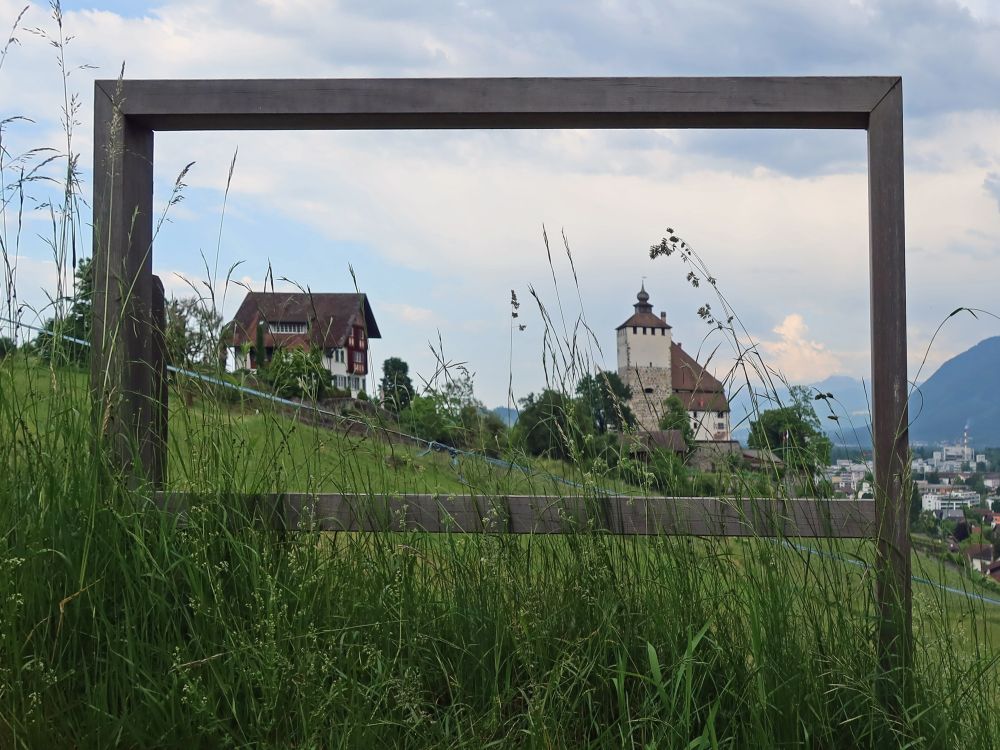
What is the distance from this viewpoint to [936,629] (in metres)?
2.39

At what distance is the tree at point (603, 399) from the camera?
2543 millimetres

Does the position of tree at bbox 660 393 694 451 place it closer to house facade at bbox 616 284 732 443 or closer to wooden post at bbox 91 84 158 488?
house facade at bbox 616 284 732 443

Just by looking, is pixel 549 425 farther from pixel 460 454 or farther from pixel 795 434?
pixel 795 434

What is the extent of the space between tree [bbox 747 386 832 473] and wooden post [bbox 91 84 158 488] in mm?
1925

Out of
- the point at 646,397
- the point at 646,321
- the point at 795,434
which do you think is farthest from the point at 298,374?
the point at 646,321

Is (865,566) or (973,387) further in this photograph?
(973,387)

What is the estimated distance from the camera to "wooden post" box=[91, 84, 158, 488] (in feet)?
8.90

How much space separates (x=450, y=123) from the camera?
113 inches

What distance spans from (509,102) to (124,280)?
4.71 feet

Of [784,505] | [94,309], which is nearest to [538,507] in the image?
[784,505]

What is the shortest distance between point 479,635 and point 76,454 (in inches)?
51.8

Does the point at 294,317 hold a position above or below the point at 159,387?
above

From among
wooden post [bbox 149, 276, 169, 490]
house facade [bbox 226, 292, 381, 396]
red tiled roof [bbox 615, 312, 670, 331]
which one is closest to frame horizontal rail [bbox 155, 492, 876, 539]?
wooden post [bbox 149, 276, 169, 490]

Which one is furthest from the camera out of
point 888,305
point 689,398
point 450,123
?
point 450,123
